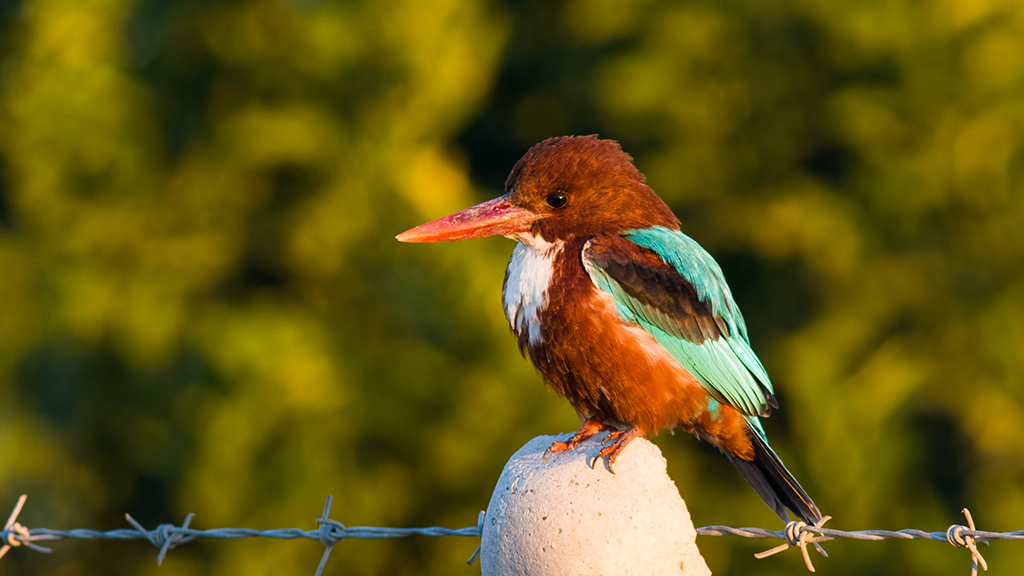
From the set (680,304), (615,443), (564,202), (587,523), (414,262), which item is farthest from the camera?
(414,262)

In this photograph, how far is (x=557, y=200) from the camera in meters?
2.66

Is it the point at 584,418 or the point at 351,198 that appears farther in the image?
the point at 351,198

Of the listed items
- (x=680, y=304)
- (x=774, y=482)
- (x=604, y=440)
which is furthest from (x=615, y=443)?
(x=774, y=482)

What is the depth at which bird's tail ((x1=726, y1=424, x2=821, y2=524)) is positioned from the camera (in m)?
2.65

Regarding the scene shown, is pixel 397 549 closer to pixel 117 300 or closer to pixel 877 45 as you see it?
pixel 117 300

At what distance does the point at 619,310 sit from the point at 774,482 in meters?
0.67

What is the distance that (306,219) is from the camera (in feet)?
16.1

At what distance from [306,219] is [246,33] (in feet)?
3.65

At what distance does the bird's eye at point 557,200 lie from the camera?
2.66 metres

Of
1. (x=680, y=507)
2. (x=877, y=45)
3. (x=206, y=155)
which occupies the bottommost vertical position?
(x=680, y=507)

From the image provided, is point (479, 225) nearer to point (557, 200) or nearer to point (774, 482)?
point (557, 200)

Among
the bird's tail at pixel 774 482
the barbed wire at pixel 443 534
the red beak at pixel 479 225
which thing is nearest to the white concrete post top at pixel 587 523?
the barbed wire at pixel 443 534

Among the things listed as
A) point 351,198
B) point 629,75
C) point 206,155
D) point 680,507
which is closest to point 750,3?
point 629,75

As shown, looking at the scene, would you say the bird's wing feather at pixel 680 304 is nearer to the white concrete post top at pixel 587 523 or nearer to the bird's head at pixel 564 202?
the bird's head at pixel 564 202
